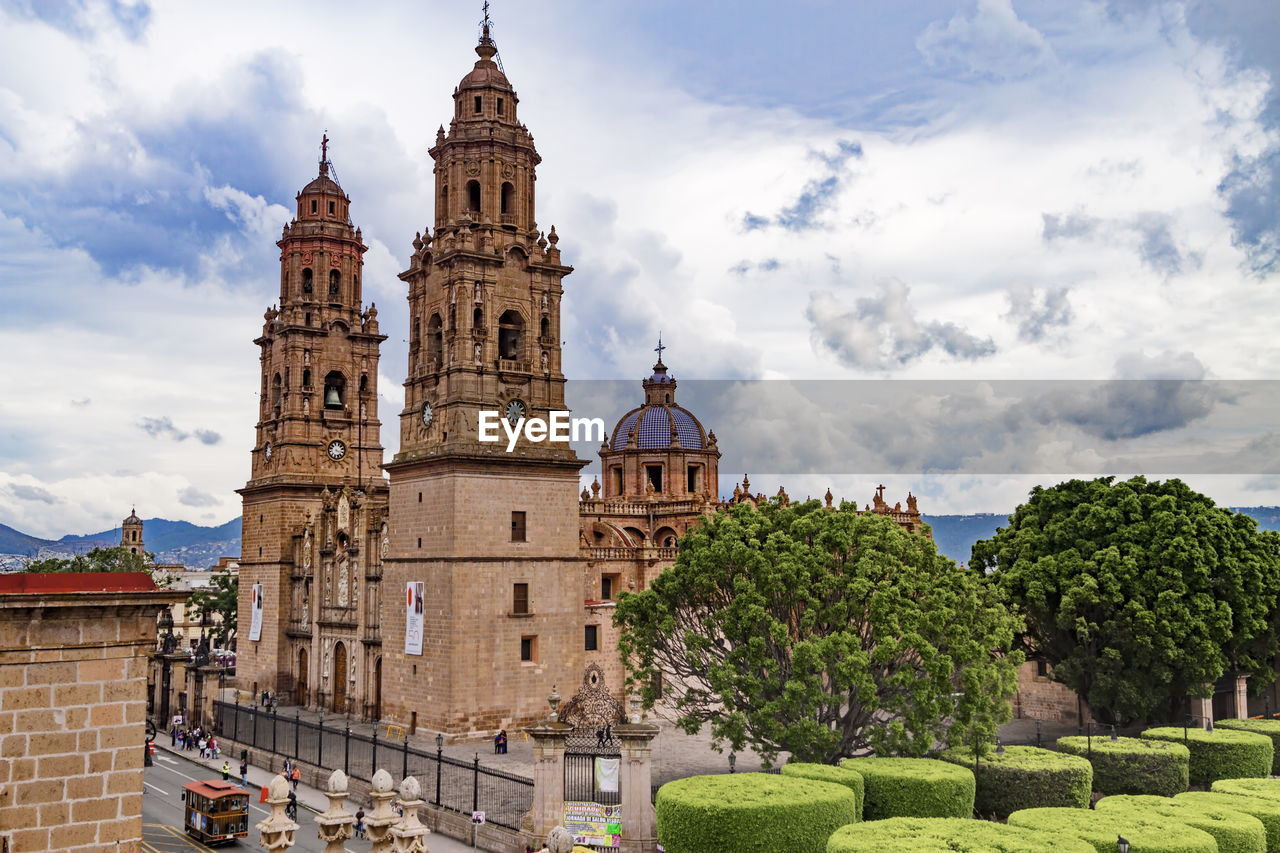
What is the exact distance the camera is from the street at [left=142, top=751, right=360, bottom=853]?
3241 cm

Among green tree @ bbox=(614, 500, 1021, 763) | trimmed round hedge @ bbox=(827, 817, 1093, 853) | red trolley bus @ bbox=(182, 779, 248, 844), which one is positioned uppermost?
green tree @ bbox=(614, 500, 1021, 763)

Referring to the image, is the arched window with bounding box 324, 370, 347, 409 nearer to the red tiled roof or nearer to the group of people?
the group of people

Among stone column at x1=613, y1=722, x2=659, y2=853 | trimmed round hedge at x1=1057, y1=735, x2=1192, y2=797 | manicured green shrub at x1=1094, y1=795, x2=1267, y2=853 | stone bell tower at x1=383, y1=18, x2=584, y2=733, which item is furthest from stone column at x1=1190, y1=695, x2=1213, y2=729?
stone column at x1=613, y1=722, x2=659, y2=853

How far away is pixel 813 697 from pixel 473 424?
19.9 m

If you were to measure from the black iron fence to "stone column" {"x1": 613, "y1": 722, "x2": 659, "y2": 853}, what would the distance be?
10.4 ft

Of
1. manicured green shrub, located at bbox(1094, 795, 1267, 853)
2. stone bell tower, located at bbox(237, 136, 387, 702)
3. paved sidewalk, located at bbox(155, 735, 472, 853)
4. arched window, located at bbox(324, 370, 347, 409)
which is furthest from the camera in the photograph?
arched window, located at bbox(324, 370, 347, 409)

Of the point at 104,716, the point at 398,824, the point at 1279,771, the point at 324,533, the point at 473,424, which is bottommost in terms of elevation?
the point at 1279,771

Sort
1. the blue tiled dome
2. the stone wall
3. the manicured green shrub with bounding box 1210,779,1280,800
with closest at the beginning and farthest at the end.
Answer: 1. the stone wall
2. the manicured green shrub with bounding box 1210,779,1280,800
3. the blue tiled dome

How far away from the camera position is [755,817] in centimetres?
2427

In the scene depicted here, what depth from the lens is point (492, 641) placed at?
1727 inches

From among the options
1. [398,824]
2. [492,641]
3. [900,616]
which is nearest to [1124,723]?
[900,616]

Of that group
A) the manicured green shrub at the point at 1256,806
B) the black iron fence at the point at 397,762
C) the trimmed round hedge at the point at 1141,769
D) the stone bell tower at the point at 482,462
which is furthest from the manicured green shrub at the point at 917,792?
the stone bell tower at the point at 482,462

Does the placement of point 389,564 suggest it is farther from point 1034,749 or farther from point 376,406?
point 1034,749

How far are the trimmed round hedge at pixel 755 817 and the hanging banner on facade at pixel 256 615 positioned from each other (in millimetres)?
42253
